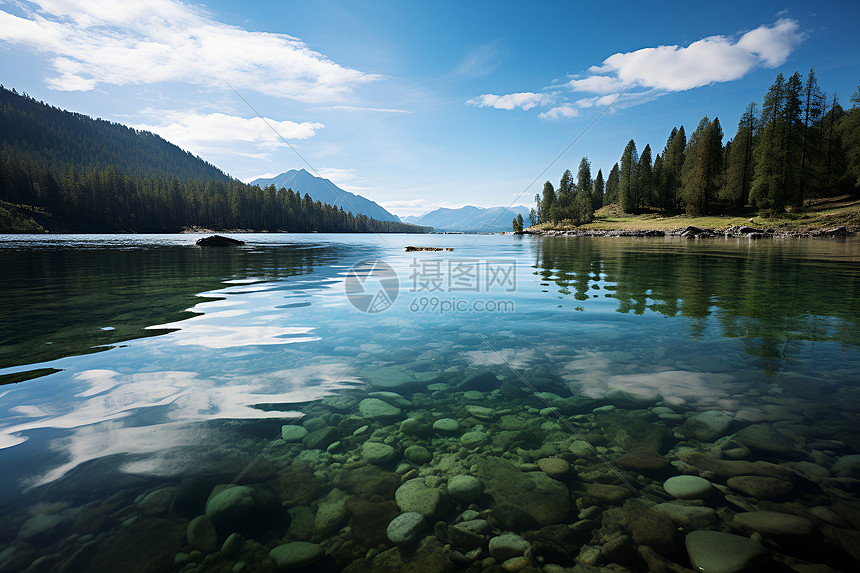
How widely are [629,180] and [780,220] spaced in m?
59.0

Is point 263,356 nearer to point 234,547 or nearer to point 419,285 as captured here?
point 234,547

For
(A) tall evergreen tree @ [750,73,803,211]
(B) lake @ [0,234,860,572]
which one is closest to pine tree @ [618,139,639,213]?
(A) tall evergreen tree @ [750,73,803,211]

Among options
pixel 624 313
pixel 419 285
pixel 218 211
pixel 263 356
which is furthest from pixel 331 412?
pixel 218 211

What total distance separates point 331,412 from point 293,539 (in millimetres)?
2281

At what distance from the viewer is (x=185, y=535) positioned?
10.3 ft

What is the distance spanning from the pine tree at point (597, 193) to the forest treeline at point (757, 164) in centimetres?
2191

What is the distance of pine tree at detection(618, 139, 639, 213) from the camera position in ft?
396

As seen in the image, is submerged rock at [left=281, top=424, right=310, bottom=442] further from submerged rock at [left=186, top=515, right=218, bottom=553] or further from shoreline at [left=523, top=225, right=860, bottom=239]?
shoreline at [left=523, top=225, right=860, bottom=239]

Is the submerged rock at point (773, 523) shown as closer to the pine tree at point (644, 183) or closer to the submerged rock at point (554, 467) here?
the submerged rock at point (554, 467)

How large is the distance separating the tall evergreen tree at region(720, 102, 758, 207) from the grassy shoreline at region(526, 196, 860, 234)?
5856 mm

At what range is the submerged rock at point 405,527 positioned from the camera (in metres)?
3.16

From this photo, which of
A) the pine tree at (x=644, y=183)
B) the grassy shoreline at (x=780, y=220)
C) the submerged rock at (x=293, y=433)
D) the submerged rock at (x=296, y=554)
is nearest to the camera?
the submerged rock at (x=296, y=554)

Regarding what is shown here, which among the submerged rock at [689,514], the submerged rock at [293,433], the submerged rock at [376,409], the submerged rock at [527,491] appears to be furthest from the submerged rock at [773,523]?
the submerged rock at [293,433]

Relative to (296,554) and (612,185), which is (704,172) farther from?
(296,554)
